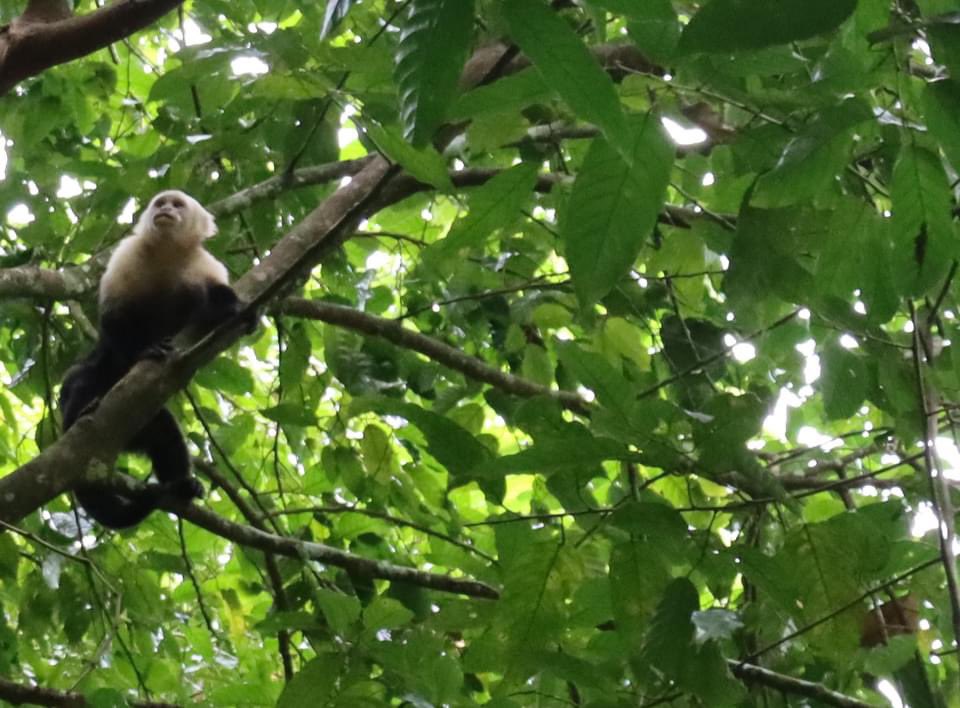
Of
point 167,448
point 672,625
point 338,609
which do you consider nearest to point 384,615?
point 338,609

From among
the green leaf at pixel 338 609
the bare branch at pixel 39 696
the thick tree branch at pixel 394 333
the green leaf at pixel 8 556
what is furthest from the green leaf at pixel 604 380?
the green leaf at pixel 8 556

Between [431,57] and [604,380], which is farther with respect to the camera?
[604,380]

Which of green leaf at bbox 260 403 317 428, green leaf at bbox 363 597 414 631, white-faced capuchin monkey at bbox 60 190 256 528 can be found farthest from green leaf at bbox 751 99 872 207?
white-faced capuchin monkey at bbox 60 190 256 528

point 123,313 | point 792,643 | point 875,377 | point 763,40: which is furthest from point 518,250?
point 763,40

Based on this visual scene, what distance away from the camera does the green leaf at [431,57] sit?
0.66m

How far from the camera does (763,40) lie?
648 millimetres

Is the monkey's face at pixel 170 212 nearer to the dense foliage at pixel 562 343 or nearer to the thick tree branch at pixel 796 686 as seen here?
the dense foliage at pixel 562 343

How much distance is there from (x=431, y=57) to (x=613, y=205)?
324mm

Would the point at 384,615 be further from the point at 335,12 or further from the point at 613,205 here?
the point at 335,12

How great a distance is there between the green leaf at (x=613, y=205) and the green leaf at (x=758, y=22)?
273 mm

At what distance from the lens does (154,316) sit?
11.3 ft

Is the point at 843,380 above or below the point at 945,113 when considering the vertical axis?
above

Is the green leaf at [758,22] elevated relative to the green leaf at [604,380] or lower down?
lower down

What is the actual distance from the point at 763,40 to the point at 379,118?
625 millimetres
